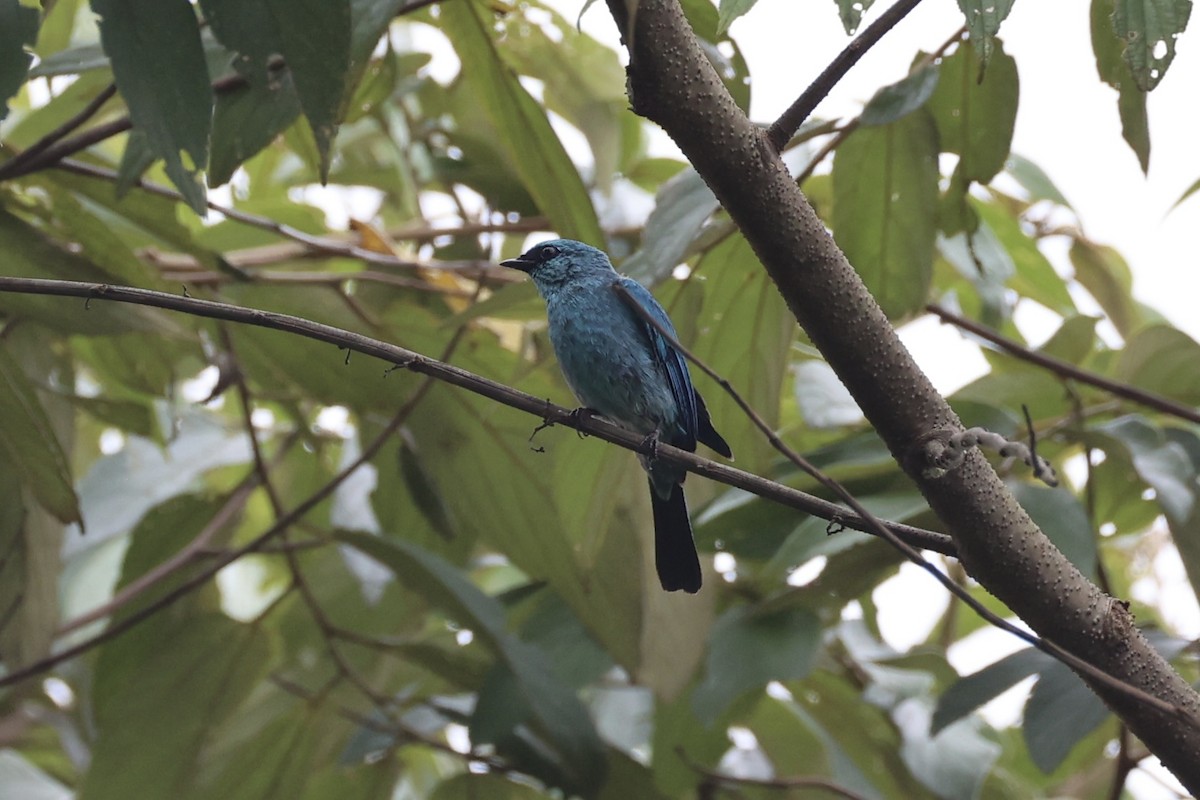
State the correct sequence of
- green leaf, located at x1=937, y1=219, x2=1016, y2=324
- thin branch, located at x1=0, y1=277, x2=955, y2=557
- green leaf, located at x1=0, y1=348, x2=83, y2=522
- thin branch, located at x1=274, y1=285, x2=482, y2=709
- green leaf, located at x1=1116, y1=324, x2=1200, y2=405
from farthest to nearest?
green leaf, located at x1=937, y1=219, x2=1016, y2=324 → green leaf, located at x1=1116, y1=324, x2=1200, y2=405 → thin branch, located at x1=274, y1=285, x2=482, y2=709 → green leaf, located at x1=0, y1=348, x2=83, y2=522 → thin branch, located at x1=0, y1=277, x2=955, y2=557

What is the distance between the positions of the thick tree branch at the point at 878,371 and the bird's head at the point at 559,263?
1.73 m

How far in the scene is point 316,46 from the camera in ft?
6.70

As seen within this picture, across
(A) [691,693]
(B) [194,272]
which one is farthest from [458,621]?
(B) [194,272]

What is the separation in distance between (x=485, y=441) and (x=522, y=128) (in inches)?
34.6

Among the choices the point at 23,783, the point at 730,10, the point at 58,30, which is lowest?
the point at 23,783

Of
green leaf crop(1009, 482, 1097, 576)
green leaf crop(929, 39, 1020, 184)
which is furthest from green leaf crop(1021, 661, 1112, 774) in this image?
green leaf crop(929, 39, 1020, 184)

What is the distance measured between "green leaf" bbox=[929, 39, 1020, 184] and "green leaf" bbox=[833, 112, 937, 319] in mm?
59

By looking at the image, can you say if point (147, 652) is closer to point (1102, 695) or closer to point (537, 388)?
point (537, 388)

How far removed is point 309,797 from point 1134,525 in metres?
2.59

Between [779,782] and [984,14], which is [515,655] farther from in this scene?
[984,14]

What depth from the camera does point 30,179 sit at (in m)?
3.08

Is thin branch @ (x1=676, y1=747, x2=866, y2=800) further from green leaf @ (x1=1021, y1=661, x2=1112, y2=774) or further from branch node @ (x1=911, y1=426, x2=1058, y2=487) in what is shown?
branch node @ (x1=911, y1=426, x2=1058, y2=487)

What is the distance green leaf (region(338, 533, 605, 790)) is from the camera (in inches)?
118

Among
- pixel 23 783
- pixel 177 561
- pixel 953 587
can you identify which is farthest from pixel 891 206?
pixel 23 783
